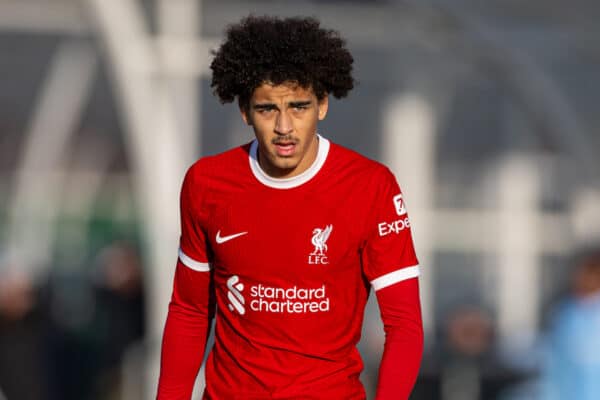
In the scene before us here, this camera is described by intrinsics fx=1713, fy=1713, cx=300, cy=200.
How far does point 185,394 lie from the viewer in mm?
5961

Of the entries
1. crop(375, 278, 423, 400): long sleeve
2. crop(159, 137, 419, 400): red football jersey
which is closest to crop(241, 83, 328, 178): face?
crop(159, 137, 419, 400): red football jersey

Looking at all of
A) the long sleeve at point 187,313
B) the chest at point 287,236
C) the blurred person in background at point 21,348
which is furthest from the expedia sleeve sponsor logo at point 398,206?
the blurred person in background at point 21,348

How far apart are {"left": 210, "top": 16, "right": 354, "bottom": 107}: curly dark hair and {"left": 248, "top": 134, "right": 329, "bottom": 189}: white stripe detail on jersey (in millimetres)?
201

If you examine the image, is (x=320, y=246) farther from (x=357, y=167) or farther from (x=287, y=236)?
(x=357, y=167)

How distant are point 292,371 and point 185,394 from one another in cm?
48

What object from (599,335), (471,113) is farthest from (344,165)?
(471,113)

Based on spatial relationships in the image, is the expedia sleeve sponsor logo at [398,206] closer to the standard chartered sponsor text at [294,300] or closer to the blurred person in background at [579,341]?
the standard chartered sponsor text at [294,300]

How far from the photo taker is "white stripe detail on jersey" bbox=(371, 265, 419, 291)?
5.66m

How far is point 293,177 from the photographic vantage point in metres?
5.72

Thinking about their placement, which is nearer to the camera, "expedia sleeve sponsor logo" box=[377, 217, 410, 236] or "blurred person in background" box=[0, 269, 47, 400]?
"expedia sleeve sponsor logo" box=[377, 217, 410, 236]

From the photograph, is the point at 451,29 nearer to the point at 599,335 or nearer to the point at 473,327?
the point at 473,327

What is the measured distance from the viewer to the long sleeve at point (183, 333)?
591 cm

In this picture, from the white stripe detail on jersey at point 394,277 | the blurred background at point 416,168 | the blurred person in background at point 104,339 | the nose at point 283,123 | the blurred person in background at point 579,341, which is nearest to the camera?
the nose at point 283,123

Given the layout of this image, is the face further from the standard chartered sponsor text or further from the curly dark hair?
the standard chartered sponsor text
